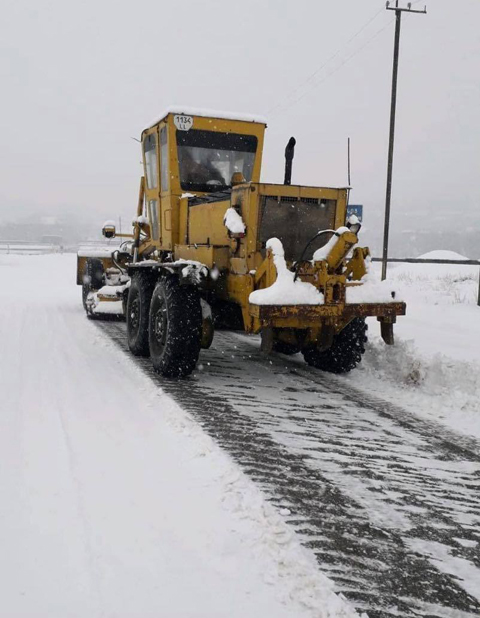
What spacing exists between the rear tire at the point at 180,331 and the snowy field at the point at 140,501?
371 millimetres

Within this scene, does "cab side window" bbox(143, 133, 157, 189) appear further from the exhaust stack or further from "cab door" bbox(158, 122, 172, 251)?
the exhaust stack

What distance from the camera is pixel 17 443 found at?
13.2 ft

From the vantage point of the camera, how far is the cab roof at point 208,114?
7.48 meters

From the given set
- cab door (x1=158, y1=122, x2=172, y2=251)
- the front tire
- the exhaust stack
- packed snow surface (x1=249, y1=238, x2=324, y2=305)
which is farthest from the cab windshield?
the front tire

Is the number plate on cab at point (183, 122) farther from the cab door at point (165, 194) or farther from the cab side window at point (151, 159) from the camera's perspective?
the cab side window at point (151, 159)

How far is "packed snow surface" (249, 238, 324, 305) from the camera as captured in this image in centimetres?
530

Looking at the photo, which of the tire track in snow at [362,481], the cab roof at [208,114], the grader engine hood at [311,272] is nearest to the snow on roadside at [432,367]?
the tire track in snow at [362,481]

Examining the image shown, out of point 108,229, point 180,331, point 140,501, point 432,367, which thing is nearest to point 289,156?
point 180,331

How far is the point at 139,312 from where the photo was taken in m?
7.39

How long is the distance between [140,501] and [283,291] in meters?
2.60

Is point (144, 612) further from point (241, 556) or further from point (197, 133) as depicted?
point (197, 133)

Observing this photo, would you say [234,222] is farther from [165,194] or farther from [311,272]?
[165,194]

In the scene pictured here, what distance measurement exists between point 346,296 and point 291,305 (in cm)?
63

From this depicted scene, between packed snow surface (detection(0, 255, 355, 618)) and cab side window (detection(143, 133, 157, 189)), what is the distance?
3.95 metres
